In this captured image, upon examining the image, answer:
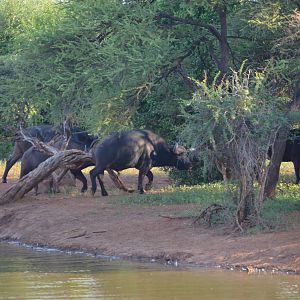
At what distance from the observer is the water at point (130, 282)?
40.1 ft

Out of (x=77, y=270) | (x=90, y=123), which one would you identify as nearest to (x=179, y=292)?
(x=77, y=270)

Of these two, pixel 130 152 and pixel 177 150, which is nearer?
pixel 130 152

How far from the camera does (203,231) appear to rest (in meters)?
16.4

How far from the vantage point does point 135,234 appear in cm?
1708

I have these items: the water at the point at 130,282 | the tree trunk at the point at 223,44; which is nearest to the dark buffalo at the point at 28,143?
the tree trunk at the point at 223,44

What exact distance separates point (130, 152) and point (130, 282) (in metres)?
9.98

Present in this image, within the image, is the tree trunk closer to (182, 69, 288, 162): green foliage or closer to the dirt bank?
the dirt bank

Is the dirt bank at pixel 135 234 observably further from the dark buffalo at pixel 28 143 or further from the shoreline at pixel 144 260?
the dark buffalo at pixel 28 143

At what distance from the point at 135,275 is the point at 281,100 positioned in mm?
4399

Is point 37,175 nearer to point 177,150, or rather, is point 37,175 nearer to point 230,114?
point 177,150

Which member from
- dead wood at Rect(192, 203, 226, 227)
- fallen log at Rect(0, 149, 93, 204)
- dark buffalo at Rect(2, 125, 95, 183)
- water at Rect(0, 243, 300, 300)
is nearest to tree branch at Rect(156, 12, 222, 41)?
dead wood at Rect(192, 203, 226, 227)

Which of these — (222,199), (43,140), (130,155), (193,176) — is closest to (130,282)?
(222,199)

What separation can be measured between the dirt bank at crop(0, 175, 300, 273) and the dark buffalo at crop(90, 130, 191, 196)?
90 centimetres

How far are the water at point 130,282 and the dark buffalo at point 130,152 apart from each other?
7449mm
